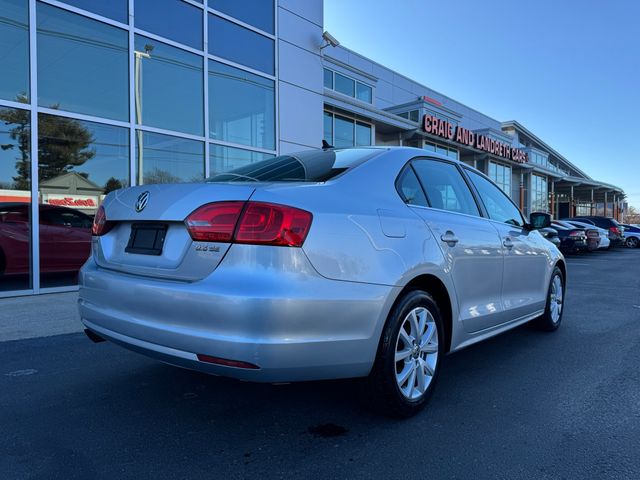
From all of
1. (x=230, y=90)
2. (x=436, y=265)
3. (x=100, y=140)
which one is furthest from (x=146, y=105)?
(x=436, y=265)

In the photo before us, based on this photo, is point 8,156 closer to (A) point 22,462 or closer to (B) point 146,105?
(B) point 146,105

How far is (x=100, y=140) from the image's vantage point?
27.2 ft

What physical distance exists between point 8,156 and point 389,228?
7.25 meters

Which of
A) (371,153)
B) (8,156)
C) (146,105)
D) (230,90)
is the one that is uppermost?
(230,90)

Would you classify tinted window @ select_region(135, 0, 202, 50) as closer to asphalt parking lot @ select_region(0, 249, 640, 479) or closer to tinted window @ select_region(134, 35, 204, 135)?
tinted window @ select_region(134, 35, 204, 135)

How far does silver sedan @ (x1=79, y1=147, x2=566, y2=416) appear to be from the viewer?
216cm

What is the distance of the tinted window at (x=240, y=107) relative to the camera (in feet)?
32.8

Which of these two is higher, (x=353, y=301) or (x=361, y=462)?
(x=353, y=301)

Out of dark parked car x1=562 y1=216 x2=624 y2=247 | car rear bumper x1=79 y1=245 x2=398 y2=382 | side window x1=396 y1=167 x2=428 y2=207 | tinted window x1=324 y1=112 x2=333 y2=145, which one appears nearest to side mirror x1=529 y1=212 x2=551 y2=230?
side window x1=396 y1=167 x2=428 y2=207

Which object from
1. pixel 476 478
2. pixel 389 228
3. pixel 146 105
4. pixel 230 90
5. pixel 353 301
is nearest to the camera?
pixel 476 478

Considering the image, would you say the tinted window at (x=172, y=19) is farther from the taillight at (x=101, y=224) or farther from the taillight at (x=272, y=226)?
the taillight at (x=272, y=226)

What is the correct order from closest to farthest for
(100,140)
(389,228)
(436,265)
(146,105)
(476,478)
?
(476,478), (389,228), (436,265), (100,140), (146,105)

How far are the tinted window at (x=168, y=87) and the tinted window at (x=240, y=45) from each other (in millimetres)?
616

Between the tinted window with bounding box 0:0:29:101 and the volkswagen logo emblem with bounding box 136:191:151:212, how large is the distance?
612cm
